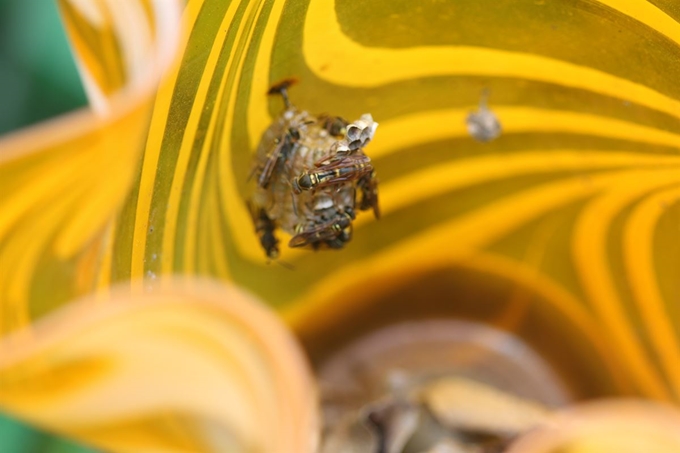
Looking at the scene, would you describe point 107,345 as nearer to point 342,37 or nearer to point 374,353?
point 342,37

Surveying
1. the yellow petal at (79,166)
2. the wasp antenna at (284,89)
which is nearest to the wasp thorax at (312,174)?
the wasp antenna at (284,89)

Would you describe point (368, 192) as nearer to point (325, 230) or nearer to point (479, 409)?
point (325, 230)

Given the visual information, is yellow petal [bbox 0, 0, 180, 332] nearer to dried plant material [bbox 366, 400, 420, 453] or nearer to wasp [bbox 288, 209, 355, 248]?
wasp [bbox 288, 209, 355, 248]

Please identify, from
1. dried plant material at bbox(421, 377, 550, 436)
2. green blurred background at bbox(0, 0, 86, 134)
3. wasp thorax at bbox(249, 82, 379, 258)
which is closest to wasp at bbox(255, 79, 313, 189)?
wasp thorax at bbox(249, 82, 379, 258)

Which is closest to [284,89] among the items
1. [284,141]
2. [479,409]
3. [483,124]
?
[284,141]

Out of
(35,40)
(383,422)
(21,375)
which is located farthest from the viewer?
(383,422)

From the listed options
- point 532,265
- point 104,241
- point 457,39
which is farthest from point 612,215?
point 104,241

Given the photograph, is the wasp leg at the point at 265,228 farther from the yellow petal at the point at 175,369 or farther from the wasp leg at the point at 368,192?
the yellow petal at the point at 175,369
